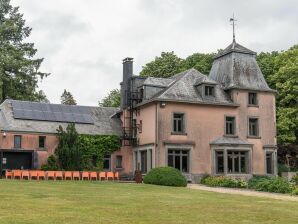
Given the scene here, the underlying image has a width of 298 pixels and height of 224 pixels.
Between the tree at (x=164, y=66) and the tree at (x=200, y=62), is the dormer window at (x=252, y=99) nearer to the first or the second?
the tree at (x=200, y=62)

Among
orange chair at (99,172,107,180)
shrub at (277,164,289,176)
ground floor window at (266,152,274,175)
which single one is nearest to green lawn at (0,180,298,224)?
orange chair at (99,172,107,180)

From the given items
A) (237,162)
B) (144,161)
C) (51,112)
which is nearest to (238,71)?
(237,162)

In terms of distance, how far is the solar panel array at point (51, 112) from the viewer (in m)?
39.5

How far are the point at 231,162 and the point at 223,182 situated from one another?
5.02m

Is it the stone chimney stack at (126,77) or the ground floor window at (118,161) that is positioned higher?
the stone chimney stack at (126,77)

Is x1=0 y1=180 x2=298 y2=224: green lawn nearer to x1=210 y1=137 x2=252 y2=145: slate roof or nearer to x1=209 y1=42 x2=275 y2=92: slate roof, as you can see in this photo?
x1=210 y1=137 x2=252 y2=145: slate roof

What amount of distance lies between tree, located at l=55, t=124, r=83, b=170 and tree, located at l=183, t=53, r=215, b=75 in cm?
2028

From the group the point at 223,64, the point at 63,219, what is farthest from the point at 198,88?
the point at 63,219

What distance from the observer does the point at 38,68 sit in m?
54.7

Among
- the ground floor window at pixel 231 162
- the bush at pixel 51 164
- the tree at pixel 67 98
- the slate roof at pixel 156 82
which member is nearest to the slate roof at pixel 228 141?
the ground floor window at pixel 231 162

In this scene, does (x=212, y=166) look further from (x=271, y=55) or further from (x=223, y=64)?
(x=271, y=55)

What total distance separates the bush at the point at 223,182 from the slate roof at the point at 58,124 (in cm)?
954

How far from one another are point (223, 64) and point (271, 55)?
1357 cm

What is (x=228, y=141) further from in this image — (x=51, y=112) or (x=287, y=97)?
(x=51, y=112)
